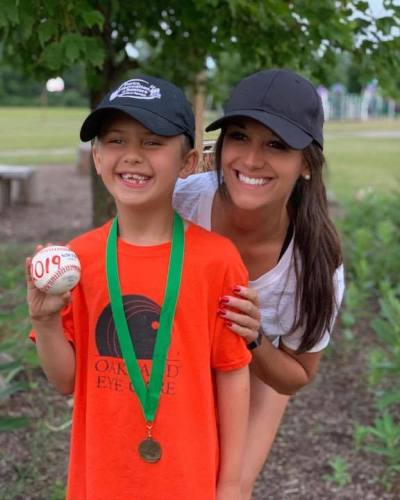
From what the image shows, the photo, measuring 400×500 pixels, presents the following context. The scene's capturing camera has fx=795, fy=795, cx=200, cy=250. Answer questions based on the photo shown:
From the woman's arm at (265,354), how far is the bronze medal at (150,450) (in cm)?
32

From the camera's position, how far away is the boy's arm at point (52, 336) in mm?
1757

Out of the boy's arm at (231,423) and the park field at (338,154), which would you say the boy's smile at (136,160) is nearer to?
the boy's arm at (231,423)

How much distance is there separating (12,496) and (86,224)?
5783 millimetres

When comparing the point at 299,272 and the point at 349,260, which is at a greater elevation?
the point at 299,272

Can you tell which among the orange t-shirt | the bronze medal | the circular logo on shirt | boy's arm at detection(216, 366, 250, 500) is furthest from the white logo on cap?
the bronze medal

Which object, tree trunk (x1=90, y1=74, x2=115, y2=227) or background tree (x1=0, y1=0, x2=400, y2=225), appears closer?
background tree (x1=0, y1=0, x2=400, y2=225)

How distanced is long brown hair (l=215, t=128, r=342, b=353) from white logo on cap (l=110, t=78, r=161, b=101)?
37cm

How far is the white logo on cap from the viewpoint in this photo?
A: 1.78 metres

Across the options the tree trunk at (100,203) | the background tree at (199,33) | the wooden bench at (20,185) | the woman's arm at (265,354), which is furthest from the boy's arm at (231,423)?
the wooden bench at (20,185)

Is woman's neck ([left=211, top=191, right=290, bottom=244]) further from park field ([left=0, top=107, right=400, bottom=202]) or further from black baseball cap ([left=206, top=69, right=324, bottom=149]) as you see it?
park field ([left=0, top=107, right=400, bottom=202])

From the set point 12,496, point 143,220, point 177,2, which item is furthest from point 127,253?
point 177,2

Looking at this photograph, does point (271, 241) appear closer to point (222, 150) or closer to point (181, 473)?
point (222, 150)

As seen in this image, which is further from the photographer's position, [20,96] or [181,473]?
[20,96]

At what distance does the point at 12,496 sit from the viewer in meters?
3.10
